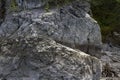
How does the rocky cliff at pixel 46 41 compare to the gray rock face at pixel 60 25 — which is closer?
the rocky cliff at pixel 46 41

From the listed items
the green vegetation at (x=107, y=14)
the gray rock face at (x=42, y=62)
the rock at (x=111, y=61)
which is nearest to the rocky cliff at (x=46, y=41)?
the gray rock face at (x=42, y=62)

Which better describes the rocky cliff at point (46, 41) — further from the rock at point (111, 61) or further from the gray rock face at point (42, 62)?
the rock at point (111, 61)

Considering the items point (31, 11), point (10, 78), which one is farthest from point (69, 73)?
point (31, 11)

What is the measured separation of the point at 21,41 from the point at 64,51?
1.13 metres

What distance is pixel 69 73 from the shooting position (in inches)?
296

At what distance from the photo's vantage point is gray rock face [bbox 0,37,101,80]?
24.5 feet

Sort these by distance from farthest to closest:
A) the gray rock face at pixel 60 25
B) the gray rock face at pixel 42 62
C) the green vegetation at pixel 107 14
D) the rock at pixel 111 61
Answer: the green vegetation at pixel 107 14, the rock at pixel 111 61, the gray rock face at pixel 60 25, the gray rock face at pixel 42 62

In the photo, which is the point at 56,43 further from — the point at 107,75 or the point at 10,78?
the point at 107,75

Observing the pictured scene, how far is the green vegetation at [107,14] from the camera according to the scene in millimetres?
15188

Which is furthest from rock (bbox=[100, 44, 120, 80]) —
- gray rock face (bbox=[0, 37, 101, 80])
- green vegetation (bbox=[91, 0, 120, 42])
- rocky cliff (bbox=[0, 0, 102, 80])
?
gray rock face (bbox=[0, 37, 101, 80])

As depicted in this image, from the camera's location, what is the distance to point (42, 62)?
7.58m

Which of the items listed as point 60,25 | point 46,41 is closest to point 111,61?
point 60,25

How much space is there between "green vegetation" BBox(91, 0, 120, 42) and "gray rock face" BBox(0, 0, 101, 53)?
512 centimetres

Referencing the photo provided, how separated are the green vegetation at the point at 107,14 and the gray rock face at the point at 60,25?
5.12 meters
